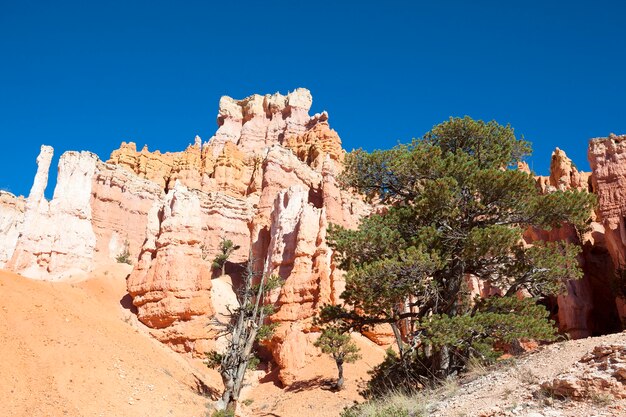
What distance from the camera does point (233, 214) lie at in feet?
171

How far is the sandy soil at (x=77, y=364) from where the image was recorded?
17.5m

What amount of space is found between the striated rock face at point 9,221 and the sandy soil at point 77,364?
32831 millimetres

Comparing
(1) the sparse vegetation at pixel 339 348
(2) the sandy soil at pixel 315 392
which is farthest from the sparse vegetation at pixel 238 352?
(1) the sparse vegetation at pixel 339 348

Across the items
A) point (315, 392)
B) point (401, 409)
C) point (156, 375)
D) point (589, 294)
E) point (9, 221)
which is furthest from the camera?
point (9, 221)

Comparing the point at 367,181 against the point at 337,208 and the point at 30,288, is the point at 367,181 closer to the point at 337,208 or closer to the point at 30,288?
the point at 30,288

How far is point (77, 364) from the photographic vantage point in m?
20.2

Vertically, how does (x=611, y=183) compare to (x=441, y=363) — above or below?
above

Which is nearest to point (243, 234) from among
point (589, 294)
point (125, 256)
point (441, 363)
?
point (125, 256)

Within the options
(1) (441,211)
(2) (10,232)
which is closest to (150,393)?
(1) (441,211)

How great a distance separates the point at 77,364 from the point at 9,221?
5213 cm

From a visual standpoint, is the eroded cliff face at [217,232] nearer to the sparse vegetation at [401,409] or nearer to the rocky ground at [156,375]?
the rocky ground at [156,375]

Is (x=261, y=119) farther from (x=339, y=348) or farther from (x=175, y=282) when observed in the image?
(x=339, y=348)

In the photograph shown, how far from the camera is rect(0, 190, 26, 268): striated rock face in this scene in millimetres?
57844

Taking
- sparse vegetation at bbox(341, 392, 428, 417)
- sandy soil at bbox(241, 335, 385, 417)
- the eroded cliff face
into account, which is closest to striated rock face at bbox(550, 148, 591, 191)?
the eroded cliff face
